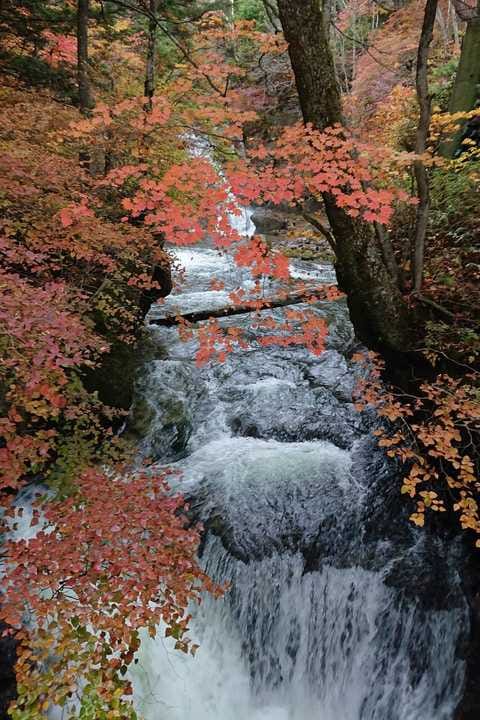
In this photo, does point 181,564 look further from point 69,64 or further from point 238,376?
point 69,64

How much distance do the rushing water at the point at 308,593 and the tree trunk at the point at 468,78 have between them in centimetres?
518

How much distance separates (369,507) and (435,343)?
1.96 meters

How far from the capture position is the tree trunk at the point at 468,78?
7133 millimetres

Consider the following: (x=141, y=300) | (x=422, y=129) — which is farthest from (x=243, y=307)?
(x=422, y=129)

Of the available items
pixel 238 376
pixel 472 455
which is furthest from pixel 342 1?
pixel 472 455

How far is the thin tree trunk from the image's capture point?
418 cm

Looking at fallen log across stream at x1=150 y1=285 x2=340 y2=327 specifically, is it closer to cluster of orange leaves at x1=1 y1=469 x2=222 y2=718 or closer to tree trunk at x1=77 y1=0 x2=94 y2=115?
tree trunk at x1=77 y1=0 x2=94 y2=115

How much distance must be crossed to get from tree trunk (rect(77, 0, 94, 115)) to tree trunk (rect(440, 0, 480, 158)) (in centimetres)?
645

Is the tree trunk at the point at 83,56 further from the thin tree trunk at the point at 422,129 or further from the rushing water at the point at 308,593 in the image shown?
the rushing water at the point at 308,593

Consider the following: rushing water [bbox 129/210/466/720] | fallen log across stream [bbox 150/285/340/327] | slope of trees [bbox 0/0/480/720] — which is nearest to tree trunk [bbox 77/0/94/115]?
slope of trees [bbox 0/0/480/720]

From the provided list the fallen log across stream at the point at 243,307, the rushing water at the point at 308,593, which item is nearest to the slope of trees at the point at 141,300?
the fallen log across stream at the point at 243,307

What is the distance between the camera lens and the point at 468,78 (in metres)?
7.26

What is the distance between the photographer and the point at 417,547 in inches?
172

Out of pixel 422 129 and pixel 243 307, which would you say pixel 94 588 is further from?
pixel 243 307
